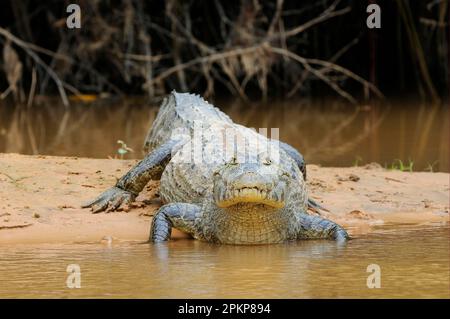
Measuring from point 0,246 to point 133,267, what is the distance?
1.11 meters

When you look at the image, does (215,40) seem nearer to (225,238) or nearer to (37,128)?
(37,128)

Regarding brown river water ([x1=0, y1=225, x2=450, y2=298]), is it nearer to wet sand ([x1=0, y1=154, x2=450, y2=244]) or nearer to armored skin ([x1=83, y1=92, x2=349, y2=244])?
armored skin ([x1=83, y1=92, x2=349, y2=244])

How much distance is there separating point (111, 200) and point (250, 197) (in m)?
1.79

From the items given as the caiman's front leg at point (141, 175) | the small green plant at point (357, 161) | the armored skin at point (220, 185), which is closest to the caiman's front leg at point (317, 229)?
the armored skin at point (220, 185)

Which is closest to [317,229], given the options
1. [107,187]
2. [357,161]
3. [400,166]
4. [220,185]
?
[220,185]

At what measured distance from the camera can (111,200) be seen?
23.6 feet

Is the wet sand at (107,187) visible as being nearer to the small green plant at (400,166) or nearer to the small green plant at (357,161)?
the small green plant at (400,166)

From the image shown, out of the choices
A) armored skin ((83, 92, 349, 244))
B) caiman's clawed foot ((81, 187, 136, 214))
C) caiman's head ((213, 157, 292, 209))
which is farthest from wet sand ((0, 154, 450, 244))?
caiman's head ((213, 157, 292, 209))

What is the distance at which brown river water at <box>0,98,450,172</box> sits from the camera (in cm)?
1050

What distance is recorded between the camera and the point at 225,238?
6.20 metres

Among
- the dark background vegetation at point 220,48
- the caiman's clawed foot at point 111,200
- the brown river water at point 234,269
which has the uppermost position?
the dark background vegetation at point 220,48

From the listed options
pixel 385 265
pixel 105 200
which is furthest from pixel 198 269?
pixel 105 200

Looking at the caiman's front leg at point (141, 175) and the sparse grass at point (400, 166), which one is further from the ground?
the sparse grass at point (400, 166)

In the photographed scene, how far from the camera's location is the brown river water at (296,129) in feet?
34.4
